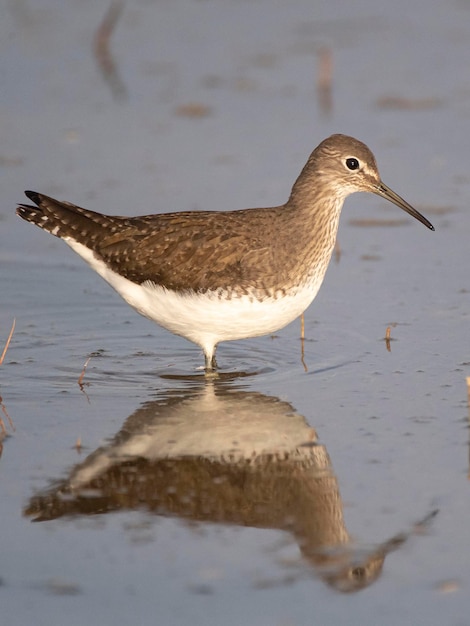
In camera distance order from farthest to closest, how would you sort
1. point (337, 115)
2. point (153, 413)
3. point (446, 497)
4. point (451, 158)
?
point (337, 115)
point (451, 158)
point (153, 413)
point (446, 497)

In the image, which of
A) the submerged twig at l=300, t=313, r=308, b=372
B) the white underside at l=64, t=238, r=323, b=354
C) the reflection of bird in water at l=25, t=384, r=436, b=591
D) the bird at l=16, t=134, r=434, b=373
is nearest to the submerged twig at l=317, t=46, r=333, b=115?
the submerged twig at l=300, t=313, r=308, b=372

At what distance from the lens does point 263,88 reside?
571 inches

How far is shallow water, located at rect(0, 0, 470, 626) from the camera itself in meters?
5.79

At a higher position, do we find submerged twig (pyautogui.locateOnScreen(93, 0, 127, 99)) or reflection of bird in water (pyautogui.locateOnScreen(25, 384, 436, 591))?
submerged twig (pyautogui.locateOnScreen(93, 0, 127, 99))

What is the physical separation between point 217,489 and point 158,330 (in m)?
3.22

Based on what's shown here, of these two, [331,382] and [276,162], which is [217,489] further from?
[276,162]

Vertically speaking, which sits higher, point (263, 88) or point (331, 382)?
point (263, 88)

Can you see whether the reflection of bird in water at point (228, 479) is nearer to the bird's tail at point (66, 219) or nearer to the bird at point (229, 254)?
the bird at point (229, 254)

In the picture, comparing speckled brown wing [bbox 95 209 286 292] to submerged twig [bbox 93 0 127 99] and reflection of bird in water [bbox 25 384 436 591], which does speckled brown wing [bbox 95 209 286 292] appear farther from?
submerged twig [bbox 93 0 127 99]

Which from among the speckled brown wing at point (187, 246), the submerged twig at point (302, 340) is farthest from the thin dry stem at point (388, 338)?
the speckled brown wing at point (187, 246)

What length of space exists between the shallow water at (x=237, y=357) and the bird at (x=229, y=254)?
1.54 ft

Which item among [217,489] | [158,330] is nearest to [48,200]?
[158,330]

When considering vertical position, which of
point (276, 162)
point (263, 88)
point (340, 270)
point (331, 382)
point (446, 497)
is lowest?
point (446, 497)

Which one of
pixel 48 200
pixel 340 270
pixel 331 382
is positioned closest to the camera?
pixel 331 382
